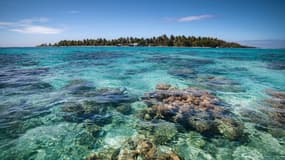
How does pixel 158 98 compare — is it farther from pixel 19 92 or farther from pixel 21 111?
pixel 19 92

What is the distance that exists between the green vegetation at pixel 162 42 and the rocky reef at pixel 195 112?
12459cm

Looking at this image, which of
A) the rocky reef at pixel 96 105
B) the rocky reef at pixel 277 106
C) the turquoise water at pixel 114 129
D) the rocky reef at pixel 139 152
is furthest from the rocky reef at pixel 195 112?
the rocky reef at pixel 139 152

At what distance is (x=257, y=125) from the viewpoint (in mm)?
6375

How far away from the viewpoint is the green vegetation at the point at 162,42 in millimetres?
126838

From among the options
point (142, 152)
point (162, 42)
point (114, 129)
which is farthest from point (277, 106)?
point (162, 42)

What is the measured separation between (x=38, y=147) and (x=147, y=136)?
2.99m

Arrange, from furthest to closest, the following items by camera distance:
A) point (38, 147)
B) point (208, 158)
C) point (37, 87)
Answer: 1. point (37, 87)
2. point (38, 147)
3. point (208, 158)

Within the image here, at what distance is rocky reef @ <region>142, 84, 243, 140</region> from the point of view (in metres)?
6.00

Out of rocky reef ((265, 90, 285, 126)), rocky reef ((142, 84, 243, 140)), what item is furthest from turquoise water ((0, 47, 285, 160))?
rocky reef ((142, 84, 243, 140))

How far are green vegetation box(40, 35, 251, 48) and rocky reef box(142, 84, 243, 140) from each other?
125 metres

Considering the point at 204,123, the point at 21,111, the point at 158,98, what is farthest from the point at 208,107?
the point at 21,111

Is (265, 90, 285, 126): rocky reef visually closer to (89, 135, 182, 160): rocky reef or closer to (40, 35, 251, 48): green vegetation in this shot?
(89, 135, 182, 160): rocky reef

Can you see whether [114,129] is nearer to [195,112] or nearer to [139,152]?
[139,152]

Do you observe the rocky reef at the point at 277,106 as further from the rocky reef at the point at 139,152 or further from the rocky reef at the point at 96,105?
the rocky reef at the point at 96,105
